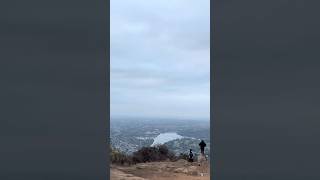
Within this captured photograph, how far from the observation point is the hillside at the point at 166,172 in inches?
334

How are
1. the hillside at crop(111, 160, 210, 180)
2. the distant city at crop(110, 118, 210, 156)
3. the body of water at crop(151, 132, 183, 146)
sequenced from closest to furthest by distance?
the hillside at crop(111, 160, 210, 180), the distant city at crop(110, 118, 210, 156), the body of water at crop(151, 132, 183, 146)

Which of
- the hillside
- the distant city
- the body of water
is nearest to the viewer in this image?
the hillside

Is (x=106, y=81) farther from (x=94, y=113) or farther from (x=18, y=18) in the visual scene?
(x=18, y=18)

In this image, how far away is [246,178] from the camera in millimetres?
3443

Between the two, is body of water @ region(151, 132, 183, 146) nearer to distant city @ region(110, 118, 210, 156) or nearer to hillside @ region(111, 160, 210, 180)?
distant city @ region(110, 118, 210, 156)

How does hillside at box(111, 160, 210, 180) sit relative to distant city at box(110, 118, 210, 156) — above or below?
below

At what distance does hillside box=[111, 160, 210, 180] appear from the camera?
27.8 ft

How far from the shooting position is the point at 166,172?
9.04 m

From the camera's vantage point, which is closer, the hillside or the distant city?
the hillside

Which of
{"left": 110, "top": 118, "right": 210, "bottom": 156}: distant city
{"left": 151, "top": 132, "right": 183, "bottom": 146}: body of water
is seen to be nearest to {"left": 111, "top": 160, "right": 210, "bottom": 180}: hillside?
{"left": 110, "top": 118, "right": 210, "bottom": 156}: distant city

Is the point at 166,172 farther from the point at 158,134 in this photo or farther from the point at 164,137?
the point at 164,137

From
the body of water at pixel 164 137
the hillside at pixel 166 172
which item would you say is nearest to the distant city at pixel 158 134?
the body of water at pixel 164 137

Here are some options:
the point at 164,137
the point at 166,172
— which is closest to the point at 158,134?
the point at 164,137

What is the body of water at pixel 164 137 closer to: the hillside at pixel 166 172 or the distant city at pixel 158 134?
the distant city at pixel 158 134
